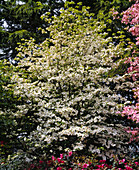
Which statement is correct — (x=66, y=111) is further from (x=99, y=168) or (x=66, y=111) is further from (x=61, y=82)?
(x=99, y=168)

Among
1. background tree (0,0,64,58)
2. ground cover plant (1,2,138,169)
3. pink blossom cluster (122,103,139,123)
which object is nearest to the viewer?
pink blossom cluster (122,103,139,123)

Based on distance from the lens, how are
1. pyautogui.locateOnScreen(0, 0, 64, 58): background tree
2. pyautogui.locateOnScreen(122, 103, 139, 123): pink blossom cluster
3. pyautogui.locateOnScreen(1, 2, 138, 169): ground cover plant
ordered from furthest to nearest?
pyautogui.locateOnScreen(0, 0, 64, 58): background tree → pyautogui.locateOnScreen(1, 2, 138, 169): ground cover plant → pyautogui.locateOnScreen(122, 103, 139, 123): pink blossom cluster

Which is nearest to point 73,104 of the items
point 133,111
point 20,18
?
point 133,111

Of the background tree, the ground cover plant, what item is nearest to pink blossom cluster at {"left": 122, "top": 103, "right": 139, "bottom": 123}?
the ground cover plant

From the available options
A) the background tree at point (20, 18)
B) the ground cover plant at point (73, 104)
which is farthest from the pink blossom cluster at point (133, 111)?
the background tree at point (20, 18)

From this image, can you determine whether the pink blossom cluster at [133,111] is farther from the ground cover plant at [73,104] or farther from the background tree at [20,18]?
the background tree at [20,18]

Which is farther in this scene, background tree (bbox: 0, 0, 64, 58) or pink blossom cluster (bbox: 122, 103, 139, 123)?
background tree (bbox: 0, 0, 64, 58)

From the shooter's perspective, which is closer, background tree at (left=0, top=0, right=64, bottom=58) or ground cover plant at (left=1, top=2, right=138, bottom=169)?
ground cover plant at (left=1, top=2, right=138, bottom=169)

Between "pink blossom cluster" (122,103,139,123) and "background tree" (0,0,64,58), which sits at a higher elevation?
"background tree" (0,0,64,58)

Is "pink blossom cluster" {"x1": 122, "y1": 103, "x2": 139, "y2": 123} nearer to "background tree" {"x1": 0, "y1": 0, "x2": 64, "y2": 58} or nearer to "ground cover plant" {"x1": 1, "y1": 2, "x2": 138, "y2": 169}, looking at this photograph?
"ground cover plant" {"x1": 1, "y1": 2, "x2": 138, "y2": 169}

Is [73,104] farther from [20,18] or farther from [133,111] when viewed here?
[20,18]

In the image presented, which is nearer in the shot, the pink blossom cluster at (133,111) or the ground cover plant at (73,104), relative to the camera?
the pink blossom cluster at (133,111)

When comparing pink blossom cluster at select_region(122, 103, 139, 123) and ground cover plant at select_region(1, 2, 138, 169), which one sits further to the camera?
ground cover plant at select_region(1, 2, 138, 169)

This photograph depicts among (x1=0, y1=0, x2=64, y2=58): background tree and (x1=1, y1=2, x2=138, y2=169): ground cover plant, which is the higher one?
(x1=0, y1=0, x2=64, y2=58): background tree
